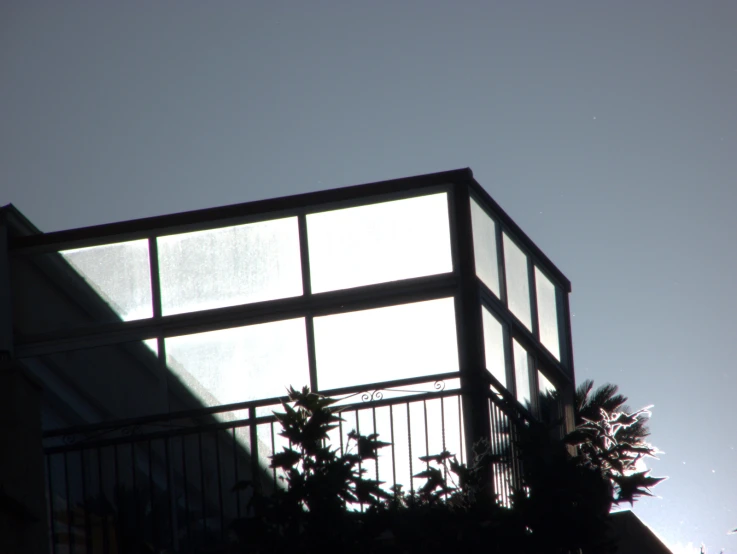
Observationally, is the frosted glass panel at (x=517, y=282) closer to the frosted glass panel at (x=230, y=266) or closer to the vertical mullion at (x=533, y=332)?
the vertical mullion at (x=533, y=332)

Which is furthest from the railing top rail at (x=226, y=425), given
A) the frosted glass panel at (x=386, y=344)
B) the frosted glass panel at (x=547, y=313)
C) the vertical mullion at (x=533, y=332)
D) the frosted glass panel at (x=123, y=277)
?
the frosted glass panel at (x=547, y=313)

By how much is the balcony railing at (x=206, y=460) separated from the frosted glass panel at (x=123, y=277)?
1.12 m

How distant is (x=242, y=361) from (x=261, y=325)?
0.33 m

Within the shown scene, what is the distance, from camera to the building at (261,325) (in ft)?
30.5

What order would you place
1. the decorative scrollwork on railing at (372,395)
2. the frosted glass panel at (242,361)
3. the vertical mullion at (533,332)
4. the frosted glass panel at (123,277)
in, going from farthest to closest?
the vertical mullion at (533,332) → the frosted glass panel at (123,277) → the frosted glass panel at (242,361) → the decorative scrollwork on railing at (372,395)

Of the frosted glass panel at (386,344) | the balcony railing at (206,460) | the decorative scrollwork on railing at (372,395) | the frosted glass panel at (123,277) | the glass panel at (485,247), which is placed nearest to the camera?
the balcony railing at (206,460)

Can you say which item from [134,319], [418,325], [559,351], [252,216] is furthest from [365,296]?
[559,351]

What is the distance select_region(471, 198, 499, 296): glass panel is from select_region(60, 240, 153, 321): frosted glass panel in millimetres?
2834

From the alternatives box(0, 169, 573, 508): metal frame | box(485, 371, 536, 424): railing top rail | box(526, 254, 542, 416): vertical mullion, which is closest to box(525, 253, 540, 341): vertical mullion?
box(526, 254, 542, 416): vertical mullion

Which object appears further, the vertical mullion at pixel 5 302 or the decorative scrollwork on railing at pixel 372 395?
the vertical mullion at pixel 5 302

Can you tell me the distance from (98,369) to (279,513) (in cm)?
427

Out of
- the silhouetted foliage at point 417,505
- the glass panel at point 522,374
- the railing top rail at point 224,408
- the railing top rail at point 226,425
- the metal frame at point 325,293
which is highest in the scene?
the metal frame at point 325,293

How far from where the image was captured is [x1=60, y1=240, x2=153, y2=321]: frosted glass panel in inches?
418

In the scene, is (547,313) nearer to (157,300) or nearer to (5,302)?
(157,300)
